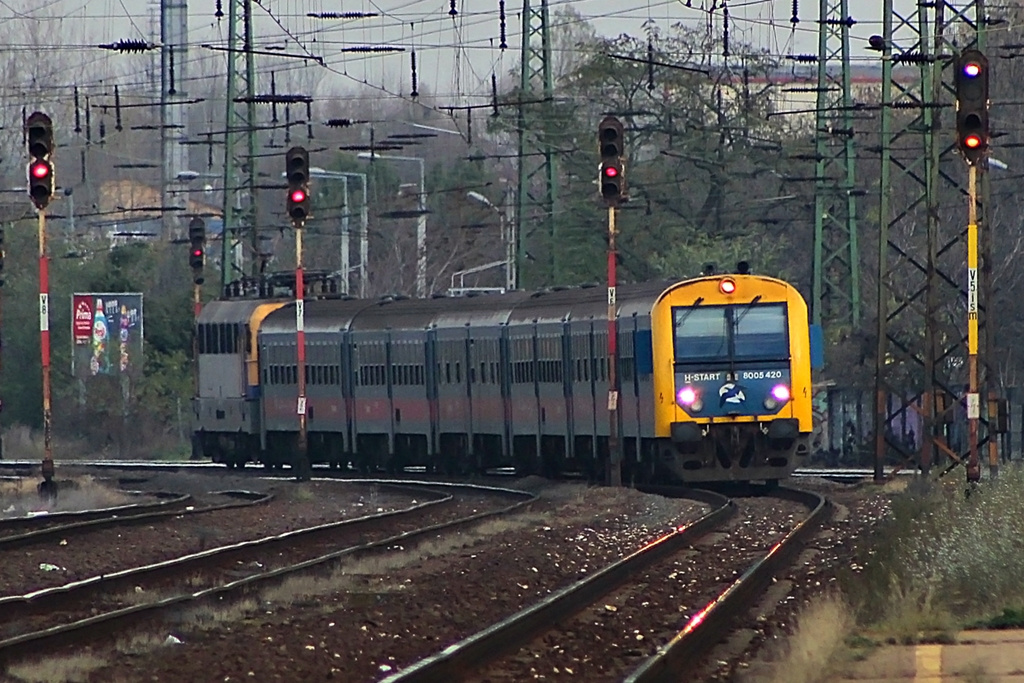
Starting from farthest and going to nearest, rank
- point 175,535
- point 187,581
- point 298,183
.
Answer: point 298,183, point 175,535, point 187,581

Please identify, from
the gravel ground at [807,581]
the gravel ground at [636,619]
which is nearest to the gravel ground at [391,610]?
the gravel ground at [636,619]

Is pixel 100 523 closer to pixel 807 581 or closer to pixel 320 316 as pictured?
pixel 807 581

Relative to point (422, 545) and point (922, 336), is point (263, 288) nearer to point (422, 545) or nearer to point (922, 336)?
point (922, 336)

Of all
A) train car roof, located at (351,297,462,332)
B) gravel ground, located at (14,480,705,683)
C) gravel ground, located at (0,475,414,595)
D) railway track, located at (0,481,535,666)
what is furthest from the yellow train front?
train car roof, located at (351,297,462,332)

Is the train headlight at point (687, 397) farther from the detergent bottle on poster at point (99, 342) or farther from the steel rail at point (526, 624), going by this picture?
the detergent bottle on poster at point (99, 342)

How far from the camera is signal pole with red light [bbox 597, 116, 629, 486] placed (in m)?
29.4

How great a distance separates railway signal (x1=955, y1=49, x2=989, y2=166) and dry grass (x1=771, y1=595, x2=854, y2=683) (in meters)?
8.66

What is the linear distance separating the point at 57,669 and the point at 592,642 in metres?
3.28

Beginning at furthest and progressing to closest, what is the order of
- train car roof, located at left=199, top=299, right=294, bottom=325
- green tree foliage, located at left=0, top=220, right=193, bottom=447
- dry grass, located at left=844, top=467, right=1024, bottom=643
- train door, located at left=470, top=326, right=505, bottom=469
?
green tree foliage, located at left=0, top=220, right=193, bottom=447 < train car roof, located at left=199, top=299, right=294, bottom=325 < train door, located at left=470, top=326, right=505, bottom=469 < dry grass, located at left=844, top=467, right=1024, bottom=643

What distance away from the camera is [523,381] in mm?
36125

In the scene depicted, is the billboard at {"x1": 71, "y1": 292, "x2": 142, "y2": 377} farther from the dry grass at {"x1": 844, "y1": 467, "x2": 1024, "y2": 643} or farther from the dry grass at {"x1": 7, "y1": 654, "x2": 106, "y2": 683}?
the dry grass at {"x1": 7, "y1": 654, "x2": 106, "y2": 683}

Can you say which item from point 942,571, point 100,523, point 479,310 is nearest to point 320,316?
point 479,310

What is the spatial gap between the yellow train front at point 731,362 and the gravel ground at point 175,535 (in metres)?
4.27

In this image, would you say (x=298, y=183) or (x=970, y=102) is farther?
(x=298, y=183)
